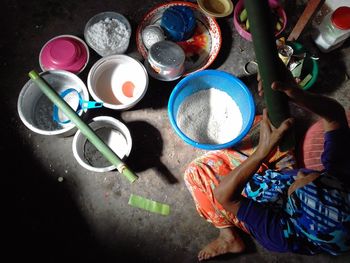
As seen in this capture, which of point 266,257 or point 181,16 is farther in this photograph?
point 181,16

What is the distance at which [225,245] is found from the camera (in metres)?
1.66

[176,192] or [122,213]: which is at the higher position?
[122,213]

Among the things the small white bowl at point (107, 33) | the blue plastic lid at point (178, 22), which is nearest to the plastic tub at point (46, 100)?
the small white bowl at point (107, 33)

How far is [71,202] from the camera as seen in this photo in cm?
179

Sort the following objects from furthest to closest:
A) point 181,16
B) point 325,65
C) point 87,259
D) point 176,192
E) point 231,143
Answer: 1. point 325,65
2. point 181,16
3. point 176,192
4. point 87,259
5. point 231,143

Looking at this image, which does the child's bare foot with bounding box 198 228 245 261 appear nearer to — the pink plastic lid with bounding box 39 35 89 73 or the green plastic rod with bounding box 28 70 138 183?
the green plastic rod with bounding box 28 70 138 183

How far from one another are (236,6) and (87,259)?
1847 mm

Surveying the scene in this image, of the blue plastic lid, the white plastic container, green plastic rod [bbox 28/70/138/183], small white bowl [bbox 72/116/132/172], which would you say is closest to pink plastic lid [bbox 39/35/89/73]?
green plastic rod [bbox 28/70/138/183]

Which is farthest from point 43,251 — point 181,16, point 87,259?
point 181,16

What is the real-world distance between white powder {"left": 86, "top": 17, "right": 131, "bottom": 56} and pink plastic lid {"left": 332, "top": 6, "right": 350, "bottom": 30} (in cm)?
129

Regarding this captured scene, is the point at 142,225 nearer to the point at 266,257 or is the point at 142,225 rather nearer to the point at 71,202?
the point at 71,202

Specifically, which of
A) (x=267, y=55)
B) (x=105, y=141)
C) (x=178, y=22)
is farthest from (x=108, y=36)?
(x=267, y=55)

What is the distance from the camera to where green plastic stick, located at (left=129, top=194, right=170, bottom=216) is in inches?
70.9

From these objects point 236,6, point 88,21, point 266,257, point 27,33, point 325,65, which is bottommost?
point 266,257
